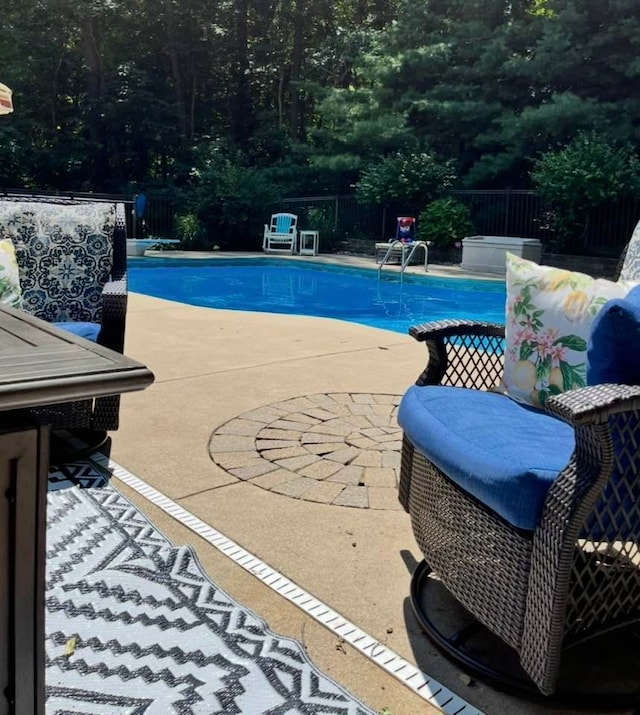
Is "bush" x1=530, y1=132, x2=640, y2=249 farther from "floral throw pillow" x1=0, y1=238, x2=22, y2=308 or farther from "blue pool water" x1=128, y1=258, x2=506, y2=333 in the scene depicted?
"floral throw pillow" x1=0, y1=238, x2=22, y2=308

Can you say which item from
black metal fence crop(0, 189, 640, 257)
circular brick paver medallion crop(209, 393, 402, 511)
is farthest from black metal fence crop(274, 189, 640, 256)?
circular brick paver medallion crop(209, 393, 402, 511)

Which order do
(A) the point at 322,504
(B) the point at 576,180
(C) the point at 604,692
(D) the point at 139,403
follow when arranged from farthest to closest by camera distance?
(B) the point at 576,180, (D) the point at 139,403, (A) the point at 322,504, (C) the point at 604,692

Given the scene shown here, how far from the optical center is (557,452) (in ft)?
4.91

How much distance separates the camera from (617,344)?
1385 mm

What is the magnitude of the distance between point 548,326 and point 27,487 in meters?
1.51

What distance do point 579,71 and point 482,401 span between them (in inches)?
539

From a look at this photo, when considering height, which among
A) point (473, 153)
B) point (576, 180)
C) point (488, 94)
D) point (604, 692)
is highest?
point (488, 94)

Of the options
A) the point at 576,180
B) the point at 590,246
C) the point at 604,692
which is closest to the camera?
the point at 604,692

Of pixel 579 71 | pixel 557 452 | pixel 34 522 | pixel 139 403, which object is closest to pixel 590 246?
pixel 579 71

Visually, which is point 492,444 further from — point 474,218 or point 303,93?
point 303,93

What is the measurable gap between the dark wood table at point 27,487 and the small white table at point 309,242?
13762 mm

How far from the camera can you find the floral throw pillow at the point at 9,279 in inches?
107

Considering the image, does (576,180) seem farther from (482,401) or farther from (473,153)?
(482,401)

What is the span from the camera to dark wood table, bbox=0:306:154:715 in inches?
38.2
